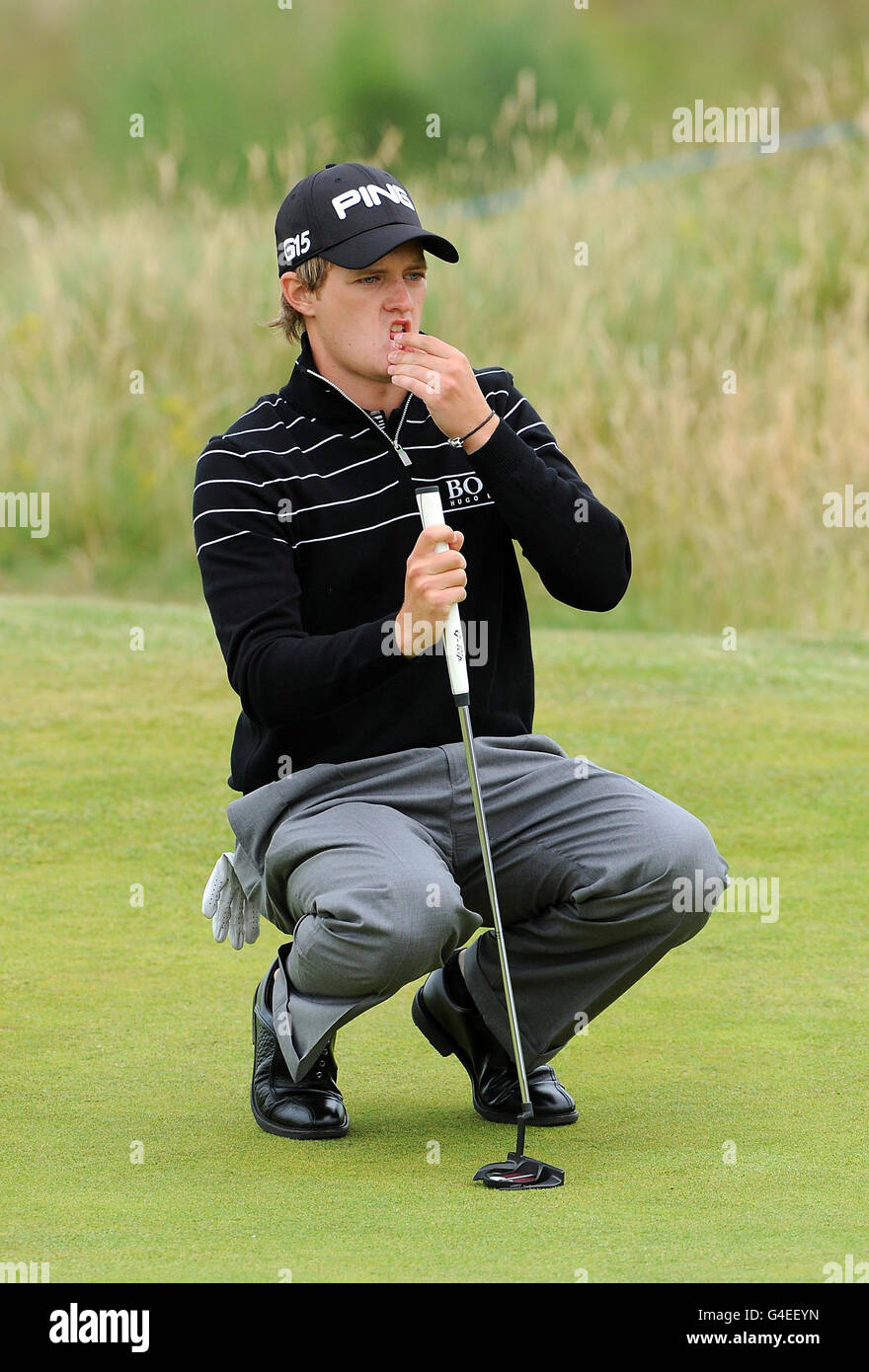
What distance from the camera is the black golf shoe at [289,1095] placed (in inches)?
129

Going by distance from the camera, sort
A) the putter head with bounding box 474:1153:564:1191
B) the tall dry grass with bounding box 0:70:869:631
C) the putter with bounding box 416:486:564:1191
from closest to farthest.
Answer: the putter head with bounding box 474:1153:564:1191
the putter with bounding box 416:486:564:1191
the tall dry grass with bounding box 0:70:869:631

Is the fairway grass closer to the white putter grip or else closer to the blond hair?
the white putter grip

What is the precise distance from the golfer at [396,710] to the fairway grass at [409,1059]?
20cm

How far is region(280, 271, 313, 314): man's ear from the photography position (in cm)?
352

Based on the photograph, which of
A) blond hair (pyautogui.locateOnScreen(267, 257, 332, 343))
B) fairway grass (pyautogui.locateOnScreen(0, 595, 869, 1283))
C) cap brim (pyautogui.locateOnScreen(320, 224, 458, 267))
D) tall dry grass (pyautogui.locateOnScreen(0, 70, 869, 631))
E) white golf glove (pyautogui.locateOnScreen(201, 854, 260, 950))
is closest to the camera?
fairway grass (pyautogui.locateOnScreen(0, 595, 869, 1283))

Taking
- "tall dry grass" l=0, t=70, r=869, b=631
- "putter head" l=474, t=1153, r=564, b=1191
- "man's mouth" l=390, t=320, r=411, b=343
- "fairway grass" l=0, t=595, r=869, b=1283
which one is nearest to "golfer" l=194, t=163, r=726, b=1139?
"man's mouth" l=390, t=320, r=411, b=343

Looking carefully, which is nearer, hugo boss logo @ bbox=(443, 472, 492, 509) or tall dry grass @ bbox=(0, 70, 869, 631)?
hugo boss logo @ bbox=(443, 472, 492, 509)

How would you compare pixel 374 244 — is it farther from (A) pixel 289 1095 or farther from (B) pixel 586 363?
(B) pixel 586 363

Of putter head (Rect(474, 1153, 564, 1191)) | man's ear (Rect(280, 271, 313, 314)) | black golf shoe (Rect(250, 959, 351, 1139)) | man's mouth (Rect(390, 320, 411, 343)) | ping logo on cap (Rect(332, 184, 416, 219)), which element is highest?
ping logo on cap (Rect(332, 184, 416, 219))

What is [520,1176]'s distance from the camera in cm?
294

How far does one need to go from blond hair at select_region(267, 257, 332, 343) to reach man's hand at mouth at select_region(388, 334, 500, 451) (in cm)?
24

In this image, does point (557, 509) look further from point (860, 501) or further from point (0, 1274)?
point (860, 501)

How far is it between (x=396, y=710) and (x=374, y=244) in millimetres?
759

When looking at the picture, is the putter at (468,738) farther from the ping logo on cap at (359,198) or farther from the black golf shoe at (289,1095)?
the ping logo on cap at (359,198)
